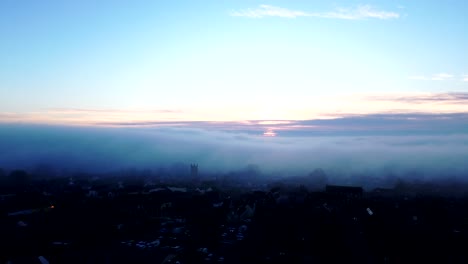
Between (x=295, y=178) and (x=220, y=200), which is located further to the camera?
(x=295, y=178)

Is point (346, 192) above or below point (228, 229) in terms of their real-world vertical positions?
below

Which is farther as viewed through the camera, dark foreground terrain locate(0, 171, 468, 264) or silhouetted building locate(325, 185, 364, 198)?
silhouetted building locate(325, 185, 364, 198)

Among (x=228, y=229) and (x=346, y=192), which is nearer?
(x=228, y=229)

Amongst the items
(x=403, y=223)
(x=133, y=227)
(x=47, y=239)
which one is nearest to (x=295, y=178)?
(x=403, y=223)

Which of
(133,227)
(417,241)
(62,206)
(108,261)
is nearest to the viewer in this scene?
(108,261)

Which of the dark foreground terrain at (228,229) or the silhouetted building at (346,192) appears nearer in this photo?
the dark foreground terrain at (228,229)

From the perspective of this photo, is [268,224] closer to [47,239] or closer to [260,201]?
[260,201]

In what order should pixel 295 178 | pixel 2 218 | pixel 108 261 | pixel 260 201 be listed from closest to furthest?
1. pixel 108 261
2. pixel 2 218
3. pixel 260 201
4. pixel 295 178

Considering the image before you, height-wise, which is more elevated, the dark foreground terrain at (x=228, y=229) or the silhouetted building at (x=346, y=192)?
the dark foreground terrain at (x=228, y=229)
